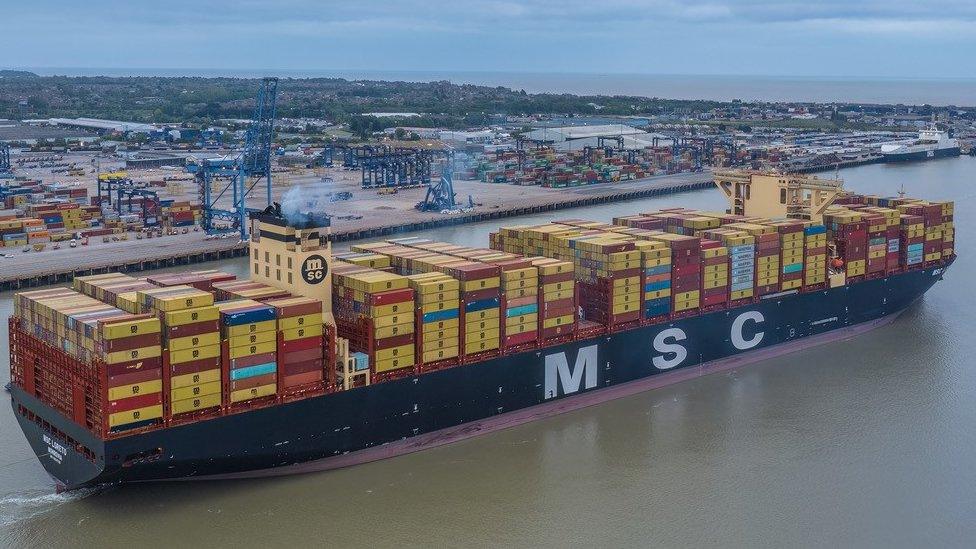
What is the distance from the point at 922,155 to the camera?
100062 millimetres

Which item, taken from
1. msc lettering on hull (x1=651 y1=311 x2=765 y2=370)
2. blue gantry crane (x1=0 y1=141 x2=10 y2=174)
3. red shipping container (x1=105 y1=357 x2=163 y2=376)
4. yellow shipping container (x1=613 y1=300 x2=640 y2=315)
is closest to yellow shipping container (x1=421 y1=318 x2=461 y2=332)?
yellow shipping container (x1=613 y1=300 x2=640 y2=315)

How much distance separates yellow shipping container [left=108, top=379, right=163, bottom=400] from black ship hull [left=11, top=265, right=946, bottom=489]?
0.78 meters

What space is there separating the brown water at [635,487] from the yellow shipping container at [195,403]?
2.07 meters

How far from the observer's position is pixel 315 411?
2116 centimetres

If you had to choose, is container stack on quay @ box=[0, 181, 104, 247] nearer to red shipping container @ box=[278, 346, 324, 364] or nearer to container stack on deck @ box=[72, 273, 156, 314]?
container stack on deck @ box=[72, 273, 156, 314]

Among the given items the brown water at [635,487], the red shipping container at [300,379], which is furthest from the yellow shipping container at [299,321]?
the brown water at [635,487]

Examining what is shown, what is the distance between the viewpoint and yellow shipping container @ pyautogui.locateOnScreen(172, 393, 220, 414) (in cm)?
1942

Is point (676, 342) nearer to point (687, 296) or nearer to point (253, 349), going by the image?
point (687, 296)

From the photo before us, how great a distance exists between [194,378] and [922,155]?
9456cm

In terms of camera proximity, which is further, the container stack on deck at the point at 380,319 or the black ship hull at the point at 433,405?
the container stack on deck at the point at 380,319

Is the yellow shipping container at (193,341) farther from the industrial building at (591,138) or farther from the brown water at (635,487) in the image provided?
the industrial building at (591,138)

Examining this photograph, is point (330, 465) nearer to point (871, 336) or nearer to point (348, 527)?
point (348, 527)

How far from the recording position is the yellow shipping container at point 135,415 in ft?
61.2

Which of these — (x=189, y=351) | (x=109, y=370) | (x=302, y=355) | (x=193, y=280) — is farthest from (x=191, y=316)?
(x=193, y=280)
